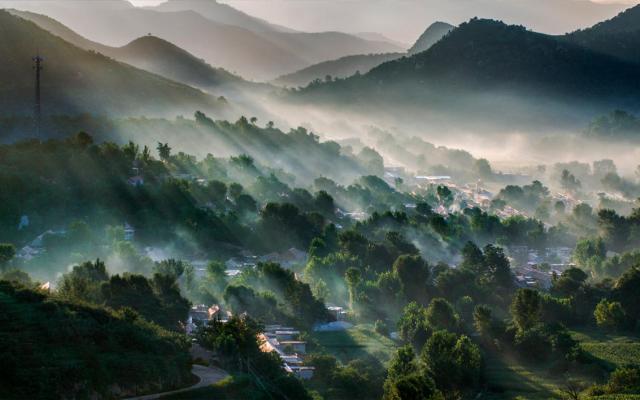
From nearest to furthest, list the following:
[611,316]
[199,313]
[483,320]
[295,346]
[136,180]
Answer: [295,346], [199,313], [483,320], [611,316], [136,180]

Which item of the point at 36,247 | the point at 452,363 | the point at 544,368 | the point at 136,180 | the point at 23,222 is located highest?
the point at 136,180

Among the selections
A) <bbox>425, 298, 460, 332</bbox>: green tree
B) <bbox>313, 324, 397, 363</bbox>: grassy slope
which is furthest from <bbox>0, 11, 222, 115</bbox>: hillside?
<bbox>425, 298, 460, 332</bbox>: green tree

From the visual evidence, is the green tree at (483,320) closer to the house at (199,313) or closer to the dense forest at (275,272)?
the dense forest at (275,272)

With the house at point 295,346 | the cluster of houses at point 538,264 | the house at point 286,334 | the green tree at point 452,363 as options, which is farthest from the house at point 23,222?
the cluster of houses at point 538,264

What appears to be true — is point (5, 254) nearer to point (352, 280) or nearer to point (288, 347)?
point (288, 347)

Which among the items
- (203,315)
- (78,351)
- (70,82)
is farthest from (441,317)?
(70,82)

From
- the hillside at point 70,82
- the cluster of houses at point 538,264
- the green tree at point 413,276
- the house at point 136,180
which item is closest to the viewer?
the green tree at point 413,276

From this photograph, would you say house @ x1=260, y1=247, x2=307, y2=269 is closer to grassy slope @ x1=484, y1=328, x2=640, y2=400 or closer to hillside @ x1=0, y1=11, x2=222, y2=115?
grassy slope @ x1=484, y1=328, x2=640, y2=400
